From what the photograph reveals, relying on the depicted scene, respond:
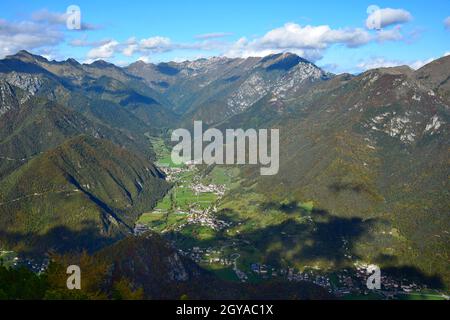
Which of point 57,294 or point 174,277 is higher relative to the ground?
point 57,294

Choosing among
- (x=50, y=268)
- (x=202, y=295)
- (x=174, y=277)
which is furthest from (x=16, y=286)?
(x=174, y=277)
